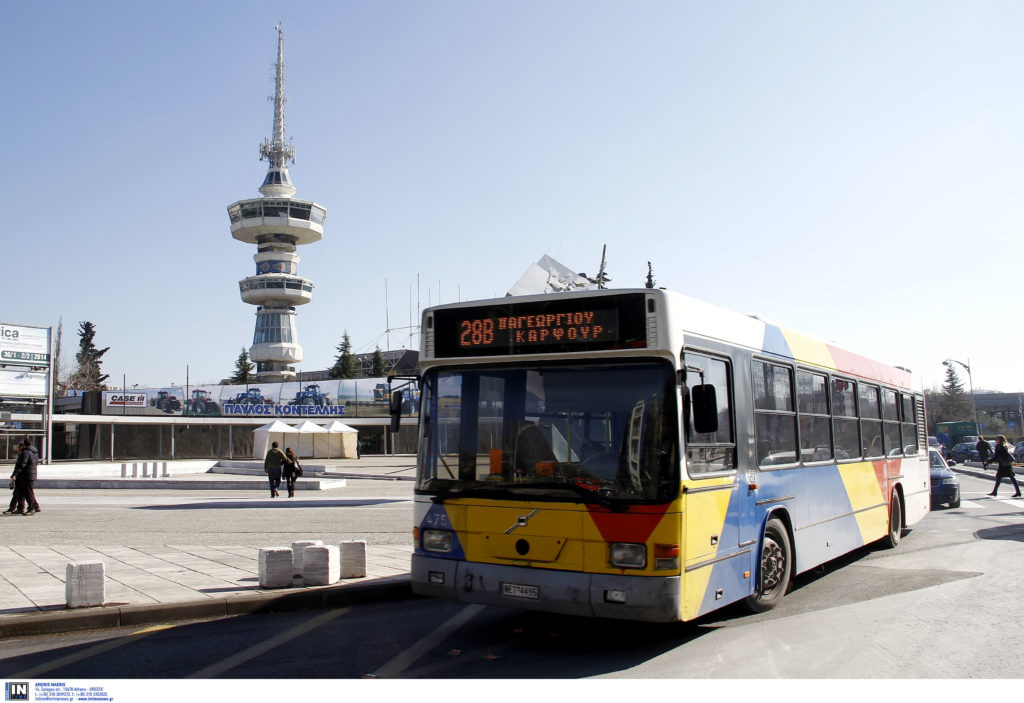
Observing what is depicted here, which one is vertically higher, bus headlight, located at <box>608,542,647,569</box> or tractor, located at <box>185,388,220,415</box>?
tractor, located at <box>185,388,220,415</box>

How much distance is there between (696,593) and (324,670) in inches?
115

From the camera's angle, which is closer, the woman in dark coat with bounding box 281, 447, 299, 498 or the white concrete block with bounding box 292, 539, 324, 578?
the white concrete block with bounding box 292, 539, 324, 578

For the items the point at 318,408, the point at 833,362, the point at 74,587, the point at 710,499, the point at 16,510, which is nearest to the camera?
the point at 710,499

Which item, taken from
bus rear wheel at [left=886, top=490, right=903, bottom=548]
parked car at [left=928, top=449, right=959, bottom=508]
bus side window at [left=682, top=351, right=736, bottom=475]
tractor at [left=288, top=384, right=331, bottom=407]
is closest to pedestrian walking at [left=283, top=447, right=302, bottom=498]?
parked car at [left=928, top=449, right=959, bottom=508]

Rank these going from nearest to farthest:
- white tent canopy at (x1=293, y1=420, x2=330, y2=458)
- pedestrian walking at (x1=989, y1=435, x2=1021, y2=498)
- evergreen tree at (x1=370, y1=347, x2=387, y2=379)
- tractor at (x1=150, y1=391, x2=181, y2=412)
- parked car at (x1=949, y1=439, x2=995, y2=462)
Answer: pedestrian walking at (x1=989, y1=435, x2=1021, y2=498)
white tent canopy at (x1=293, y1=420, x2=330, y2=458)
parked car at (x1=949, y1=439, x2=995, y2=462)
tractor at (x1=150, y1=391, x2=181, y2=412)
evergreen tree at (x1=370, y1=347, x2=387, y2=379)

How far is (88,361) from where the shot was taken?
119 metres

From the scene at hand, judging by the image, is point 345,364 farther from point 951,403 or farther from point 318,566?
point 318,566

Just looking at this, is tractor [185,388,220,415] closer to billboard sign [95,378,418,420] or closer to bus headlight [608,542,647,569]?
billboard sign [95,378,418,420]

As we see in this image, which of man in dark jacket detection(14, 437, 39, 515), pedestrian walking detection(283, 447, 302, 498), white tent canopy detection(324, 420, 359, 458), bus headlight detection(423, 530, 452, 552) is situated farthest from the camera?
white tent canopy detection(324, 420, 359, 458)

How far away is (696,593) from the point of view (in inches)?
253

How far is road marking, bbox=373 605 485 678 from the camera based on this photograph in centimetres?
627

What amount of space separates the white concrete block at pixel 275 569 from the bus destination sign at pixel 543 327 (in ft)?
11.5
